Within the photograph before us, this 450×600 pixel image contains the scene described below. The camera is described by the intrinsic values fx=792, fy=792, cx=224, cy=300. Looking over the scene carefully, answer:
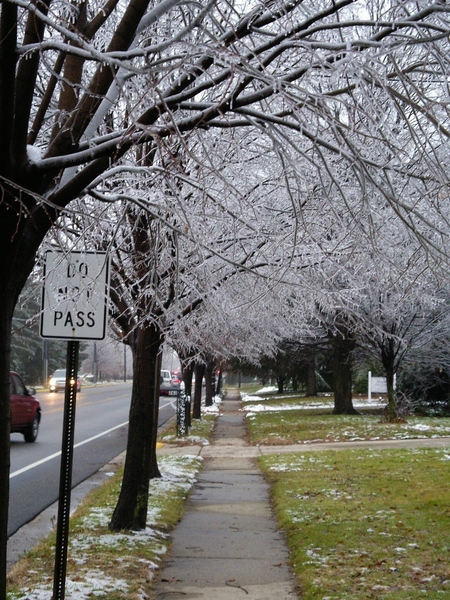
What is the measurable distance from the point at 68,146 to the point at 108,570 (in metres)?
4.12

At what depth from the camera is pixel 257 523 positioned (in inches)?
397

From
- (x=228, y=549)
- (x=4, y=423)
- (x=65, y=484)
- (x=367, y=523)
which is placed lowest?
(x=228, y=549)

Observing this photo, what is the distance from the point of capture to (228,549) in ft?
27.8

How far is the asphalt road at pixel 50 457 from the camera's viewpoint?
12086 millimetres

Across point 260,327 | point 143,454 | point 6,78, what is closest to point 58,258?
point 6,78

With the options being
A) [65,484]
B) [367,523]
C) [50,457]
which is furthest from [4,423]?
[50,457]

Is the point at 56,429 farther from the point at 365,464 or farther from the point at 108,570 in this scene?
the point at 108,570

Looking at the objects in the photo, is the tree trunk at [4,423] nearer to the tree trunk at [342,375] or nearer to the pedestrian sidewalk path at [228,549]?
the pedestrian sidewalk path at [228,549]

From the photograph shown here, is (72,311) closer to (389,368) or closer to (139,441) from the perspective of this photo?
(139,441)

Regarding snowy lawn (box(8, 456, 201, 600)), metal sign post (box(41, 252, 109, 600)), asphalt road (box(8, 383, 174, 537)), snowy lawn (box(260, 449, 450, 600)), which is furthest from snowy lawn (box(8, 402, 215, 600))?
snowy lawn (box(260, 449, 450, 600))

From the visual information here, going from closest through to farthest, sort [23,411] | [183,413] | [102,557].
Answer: [102,557] < [23,411] < [183,413]

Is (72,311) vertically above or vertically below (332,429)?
above

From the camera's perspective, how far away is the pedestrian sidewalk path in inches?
270

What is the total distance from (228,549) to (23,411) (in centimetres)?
1221
